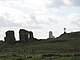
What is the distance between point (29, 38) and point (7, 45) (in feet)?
36.3

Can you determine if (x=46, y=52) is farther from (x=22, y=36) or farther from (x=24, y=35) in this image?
(x=22, y=36)

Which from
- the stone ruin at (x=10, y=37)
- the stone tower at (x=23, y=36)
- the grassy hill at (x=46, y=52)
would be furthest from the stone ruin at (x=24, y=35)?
the grassy hill at (x=46, y=52)

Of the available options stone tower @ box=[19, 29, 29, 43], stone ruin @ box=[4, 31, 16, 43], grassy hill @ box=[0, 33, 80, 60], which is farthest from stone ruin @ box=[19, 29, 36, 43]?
grassy hill @ box=[0, 33, 80, 60]

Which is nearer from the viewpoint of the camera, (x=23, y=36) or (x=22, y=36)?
(x=23, y=36)

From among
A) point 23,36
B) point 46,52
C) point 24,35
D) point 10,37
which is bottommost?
point 46,52

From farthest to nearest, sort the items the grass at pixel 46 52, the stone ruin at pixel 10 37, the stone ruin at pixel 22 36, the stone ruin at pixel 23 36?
the stone ruin at pixel 23 36 < the stone ruin at pixel 22 36 < the stone ruin at pixel 10 37 < the grass at pixel 46 52

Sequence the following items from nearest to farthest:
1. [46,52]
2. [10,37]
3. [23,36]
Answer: [46,52], [10,37], [23,36]

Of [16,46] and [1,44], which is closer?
[16,46]

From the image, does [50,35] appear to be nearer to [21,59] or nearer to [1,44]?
[1,44]

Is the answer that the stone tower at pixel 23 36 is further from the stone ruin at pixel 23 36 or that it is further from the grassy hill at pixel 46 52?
the grassy hill at pixel 46 52

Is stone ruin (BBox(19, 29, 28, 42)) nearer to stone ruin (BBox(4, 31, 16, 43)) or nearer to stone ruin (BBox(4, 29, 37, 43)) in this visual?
stone ruin (BBox(4, 29, 37, 43))

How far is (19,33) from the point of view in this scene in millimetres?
113188

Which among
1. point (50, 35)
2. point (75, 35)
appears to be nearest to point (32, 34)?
point (75, 35)

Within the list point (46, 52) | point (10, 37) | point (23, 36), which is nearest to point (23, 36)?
point (23, 36)
